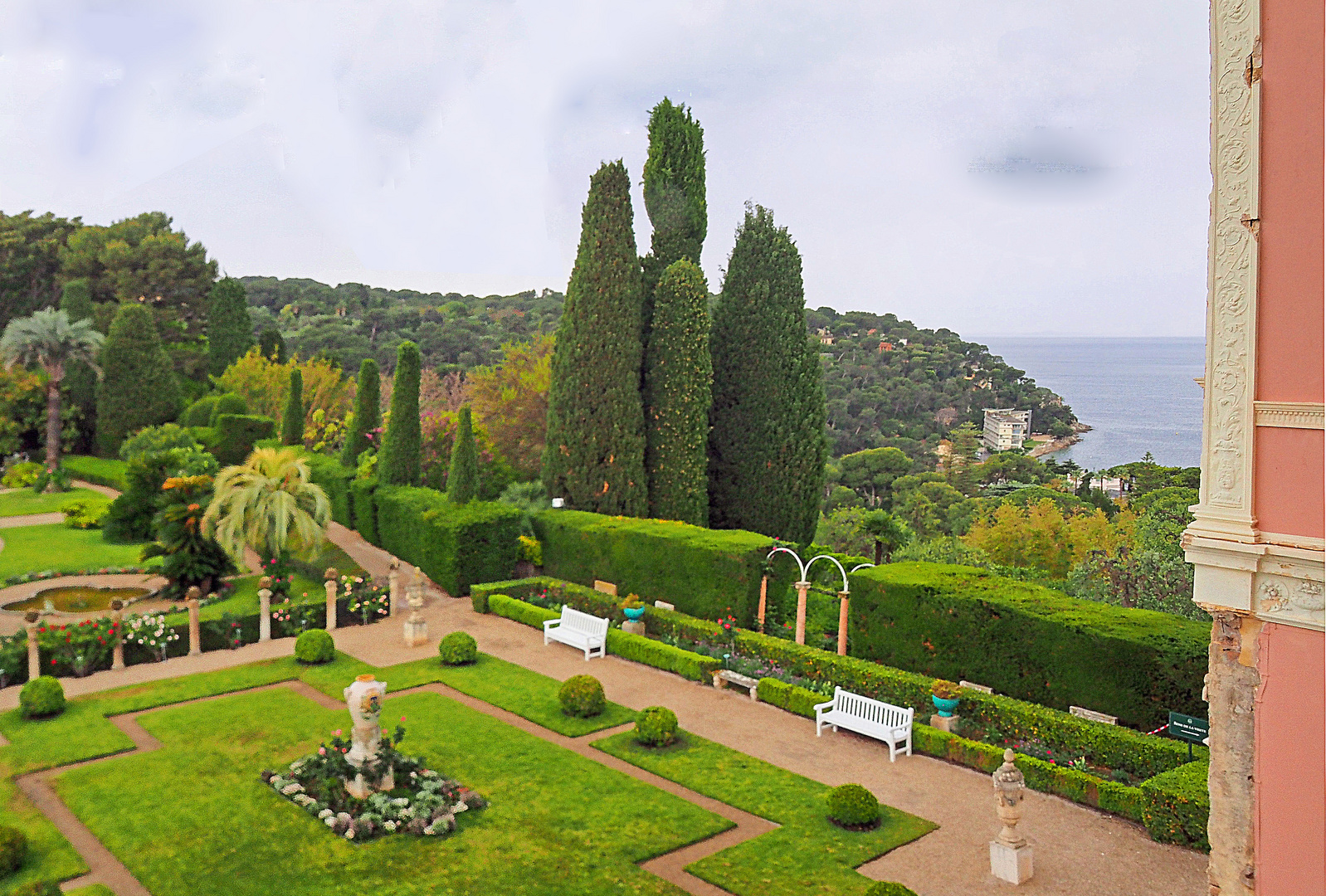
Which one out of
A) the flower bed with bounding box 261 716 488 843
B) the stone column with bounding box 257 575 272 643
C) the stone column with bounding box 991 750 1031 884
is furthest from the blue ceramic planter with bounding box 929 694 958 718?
the stone column with bounding box 257 575 272 643

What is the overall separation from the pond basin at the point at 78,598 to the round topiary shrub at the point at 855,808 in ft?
58.3

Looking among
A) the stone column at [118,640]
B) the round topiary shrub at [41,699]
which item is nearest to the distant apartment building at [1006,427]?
the stone column at [118,640]

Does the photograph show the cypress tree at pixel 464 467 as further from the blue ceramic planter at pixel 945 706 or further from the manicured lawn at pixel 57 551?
the blue ceramic planter at pixel 945 706

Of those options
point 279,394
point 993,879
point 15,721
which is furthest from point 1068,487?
point 279,394

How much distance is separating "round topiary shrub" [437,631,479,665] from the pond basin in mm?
8993

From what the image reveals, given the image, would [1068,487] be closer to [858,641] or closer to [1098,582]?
[1098,582]

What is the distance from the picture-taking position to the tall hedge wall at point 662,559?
68.2ft

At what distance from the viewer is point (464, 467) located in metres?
25.1

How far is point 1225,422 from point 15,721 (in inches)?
675

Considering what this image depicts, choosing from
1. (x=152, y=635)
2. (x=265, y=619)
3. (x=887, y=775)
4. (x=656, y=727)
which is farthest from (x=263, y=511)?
(x=887, y=775)

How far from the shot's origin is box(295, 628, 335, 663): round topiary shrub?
61.2ft

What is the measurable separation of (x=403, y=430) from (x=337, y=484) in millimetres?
4775

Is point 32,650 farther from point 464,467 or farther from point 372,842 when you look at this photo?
point 464,467

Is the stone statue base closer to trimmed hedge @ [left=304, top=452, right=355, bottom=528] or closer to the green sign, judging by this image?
the green sign
